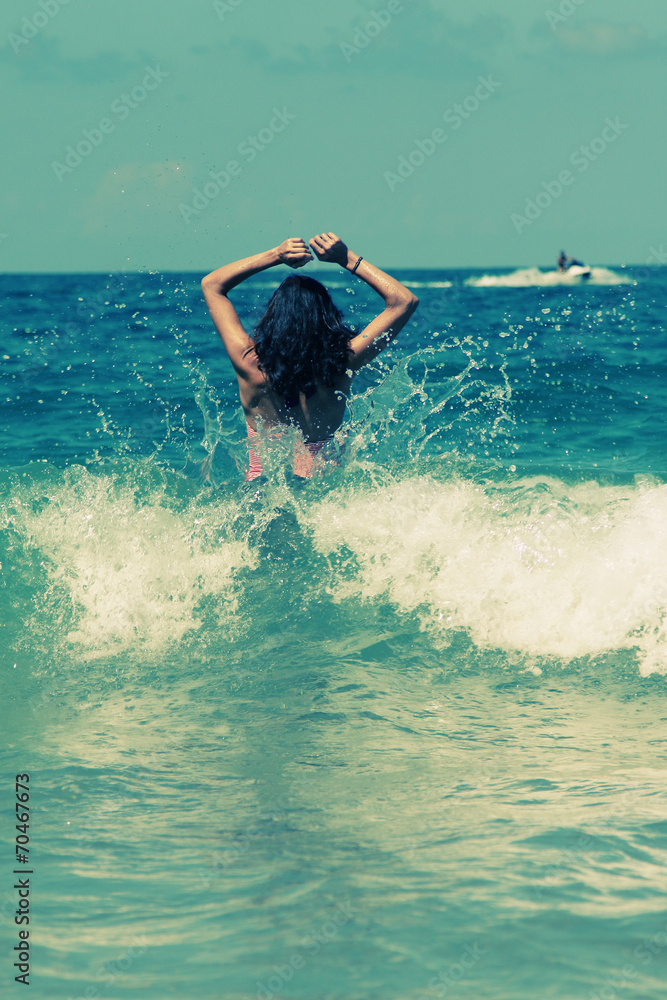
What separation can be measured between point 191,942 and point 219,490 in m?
3.22

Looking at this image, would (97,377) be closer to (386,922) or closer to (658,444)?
(658,444)

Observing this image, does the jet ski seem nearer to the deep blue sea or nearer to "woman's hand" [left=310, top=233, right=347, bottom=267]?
the deep blue sea

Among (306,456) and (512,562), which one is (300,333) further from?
(512,562)

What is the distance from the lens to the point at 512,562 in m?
5.02

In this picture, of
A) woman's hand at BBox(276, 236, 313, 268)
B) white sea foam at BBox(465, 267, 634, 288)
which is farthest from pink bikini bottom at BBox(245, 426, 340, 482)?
white sea foam at BBox(465, 267, 634, 288)

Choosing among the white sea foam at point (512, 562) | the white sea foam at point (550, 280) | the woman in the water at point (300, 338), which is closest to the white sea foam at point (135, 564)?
the white sea foam at point (512, 562)

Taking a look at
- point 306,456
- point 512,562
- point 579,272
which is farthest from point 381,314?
point 579,272

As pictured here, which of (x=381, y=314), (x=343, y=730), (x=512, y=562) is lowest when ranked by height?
(x=343, y=730)

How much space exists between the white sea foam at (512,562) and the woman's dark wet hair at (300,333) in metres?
1.12

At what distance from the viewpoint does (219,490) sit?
17.4 ft

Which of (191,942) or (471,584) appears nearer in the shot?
(191,942)

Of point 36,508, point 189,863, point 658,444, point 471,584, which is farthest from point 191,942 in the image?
point 658,444

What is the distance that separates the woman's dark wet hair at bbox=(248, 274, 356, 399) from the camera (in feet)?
13.8

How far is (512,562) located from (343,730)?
1746 mm
